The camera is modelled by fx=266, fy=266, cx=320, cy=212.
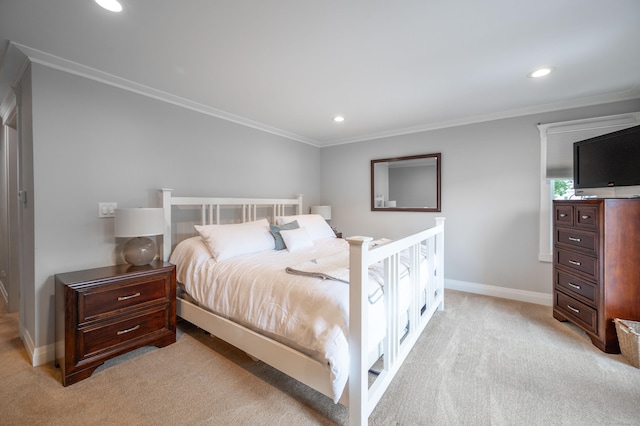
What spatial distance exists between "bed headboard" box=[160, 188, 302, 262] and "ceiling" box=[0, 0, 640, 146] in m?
1.04

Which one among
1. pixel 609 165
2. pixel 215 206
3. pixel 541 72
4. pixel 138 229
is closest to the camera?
pixel 138 229

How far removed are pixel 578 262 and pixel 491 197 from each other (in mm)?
1148

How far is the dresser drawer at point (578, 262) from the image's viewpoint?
220cm

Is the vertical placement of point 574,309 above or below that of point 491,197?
below

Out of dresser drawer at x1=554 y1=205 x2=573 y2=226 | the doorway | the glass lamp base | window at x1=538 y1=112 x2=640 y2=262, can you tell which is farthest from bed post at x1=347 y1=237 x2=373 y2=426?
the doorway

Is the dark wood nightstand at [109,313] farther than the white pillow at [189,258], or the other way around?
the white pillow at [189,258]

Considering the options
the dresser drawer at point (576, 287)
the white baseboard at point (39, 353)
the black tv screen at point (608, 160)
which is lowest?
the white baseboard at point (39, 353)

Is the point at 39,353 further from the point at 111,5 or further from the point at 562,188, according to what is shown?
the point at 562,188

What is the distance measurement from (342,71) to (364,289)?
182cm

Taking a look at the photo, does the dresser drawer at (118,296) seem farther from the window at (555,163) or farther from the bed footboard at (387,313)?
the window at (555,163)

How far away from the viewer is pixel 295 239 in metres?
2.83

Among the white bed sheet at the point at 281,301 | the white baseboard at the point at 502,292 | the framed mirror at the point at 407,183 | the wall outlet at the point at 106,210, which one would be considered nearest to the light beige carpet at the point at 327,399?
the white bed sheet at the point at 281,301

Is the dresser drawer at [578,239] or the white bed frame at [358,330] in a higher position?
the dresser drawer at [578,239]

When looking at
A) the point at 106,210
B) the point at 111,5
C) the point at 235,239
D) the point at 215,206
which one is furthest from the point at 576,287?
the point at 106,210
